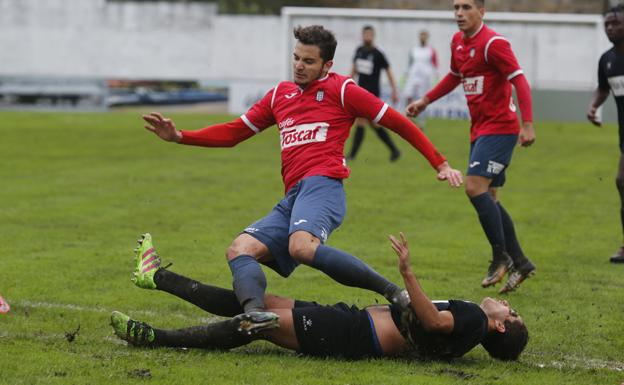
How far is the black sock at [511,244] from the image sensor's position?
8562 mm

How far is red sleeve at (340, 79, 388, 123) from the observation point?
6.58 meters

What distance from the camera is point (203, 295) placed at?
6.40 meters

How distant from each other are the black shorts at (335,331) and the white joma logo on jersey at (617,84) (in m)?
4.77

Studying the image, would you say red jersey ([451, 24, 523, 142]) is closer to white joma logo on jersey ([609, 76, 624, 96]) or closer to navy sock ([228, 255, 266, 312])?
white joma logo on jersey ([609, 76, 624, 96])

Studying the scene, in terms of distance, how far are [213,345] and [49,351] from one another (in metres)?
0.88

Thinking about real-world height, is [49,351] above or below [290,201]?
below

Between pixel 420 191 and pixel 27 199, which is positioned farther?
pixel 420 191

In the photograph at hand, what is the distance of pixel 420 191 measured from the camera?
15000 mm

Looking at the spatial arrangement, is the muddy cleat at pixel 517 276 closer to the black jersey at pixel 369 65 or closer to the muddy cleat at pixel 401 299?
the muddy cleat at pixel 401 299

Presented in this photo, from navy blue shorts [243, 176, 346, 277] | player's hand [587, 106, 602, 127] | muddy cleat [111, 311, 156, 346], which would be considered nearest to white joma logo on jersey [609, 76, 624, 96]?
player's hand [587, 106, 602, 127]

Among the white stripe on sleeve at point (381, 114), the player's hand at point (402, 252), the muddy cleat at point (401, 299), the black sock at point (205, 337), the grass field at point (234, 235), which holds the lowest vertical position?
the grass field at point (234, 235)

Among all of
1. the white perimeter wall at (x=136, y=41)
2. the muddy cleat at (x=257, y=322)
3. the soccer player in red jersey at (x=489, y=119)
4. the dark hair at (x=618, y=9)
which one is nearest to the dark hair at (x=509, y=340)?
the muddy cleat at (x=257, y=322)

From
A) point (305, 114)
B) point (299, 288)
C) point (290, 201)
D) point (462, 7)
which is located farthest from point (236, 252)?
point (462, 7)

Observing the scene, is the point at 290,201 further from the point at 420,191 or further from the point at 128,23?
the point at 128,23
